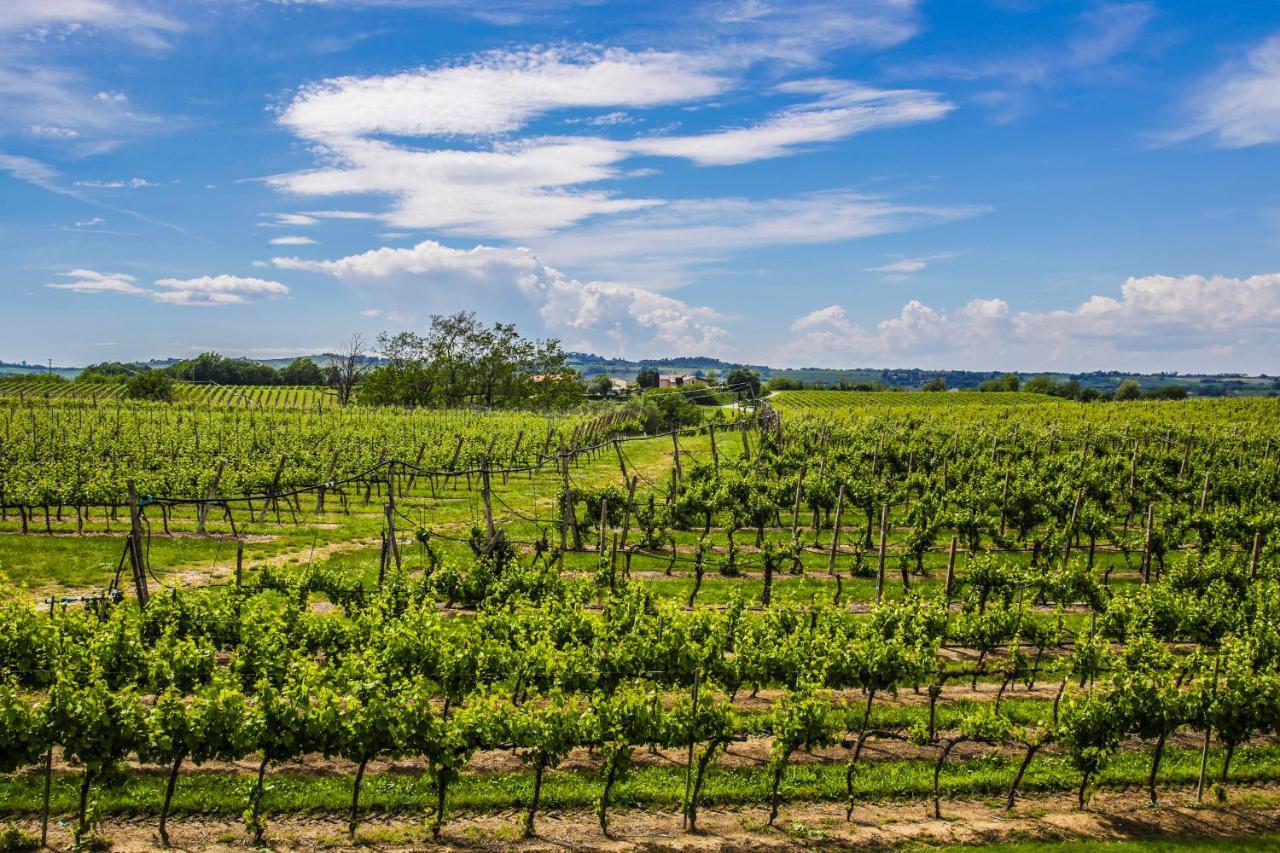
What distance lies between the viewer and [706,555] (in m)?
24.6

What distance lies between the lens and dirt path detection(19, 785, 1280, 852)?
387 inches

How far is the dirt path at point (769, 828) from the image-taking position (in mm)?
9820

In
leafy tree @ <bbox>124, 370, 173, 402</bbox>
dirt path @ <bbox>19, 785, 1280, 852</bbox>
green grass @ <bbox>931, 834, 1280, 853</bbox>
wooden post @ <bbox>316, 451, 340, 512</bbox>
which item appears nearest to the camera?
dirt path @ <bbox>19, 785, 1280, 852</bbox>

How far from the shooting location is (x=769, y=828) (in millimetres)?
10500

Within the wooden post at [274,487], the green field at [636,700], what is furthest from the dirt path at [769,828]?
the wooden post at [274,487]

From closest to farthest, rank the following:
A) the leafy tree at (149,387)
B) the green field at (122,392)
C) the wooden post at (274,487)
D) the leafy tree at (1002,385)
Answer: the wooden post at (274,487)
the green field at (122,392)
the leafy tree at (149,387)
the leafy tree at (1002,385)

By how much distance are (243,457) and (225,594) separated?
2474 centimetres

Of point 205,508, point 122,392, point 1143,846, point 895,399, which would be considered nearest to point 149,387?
point 122,392

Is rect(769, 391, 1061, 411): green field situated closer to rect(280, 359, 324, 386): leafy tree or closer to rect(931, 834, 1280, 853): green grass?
rect(931, 834, 1280, 853): green grass

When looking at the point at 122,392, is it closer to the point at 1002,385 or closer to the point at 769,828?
the point at 769,828

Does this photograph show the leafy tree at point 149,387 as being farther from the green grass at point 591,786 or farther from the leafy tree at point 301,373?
the green grass at point 591,786

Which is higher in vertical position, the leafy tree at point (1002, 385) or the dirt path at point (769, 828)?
the leafy tree at point (1002, 385)

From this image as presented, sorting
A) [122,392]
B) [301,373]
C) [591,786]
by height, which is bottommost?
[591,786]

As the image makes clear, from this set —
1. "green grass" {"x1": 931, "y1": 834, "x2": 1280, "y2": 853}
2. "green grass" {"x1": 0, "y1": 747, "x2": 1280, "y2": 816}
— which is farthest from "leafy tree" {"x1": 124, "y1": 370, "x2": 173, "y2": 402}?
"green grass" {"x1": 931, "y1": 834, "x2": 1280, "y2": 853}
